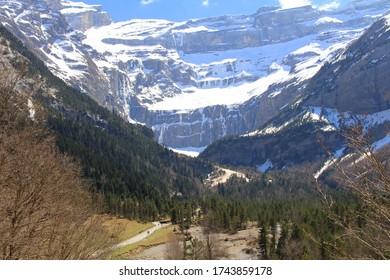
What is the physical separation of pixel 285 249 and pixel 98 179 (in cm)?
7935

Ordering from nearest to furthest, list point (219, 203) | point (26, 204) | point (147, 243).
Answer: point (26, 204) < point (147, 243) < point (219, 203)

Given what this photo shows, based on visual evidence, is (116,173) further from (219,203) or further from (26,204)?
(26,204)

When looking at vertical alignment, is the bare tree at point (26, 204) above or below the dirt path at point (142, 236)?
above

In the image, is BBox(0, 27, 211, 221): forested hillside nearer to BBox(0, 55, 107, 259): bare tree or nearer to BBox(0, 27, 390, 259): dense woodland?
BBox(0, 27, 390, 259): dense woodland

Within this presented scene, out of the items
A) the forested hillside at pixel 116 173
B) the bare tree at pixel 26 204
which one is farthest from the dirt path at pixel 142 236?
the bare tree at pixel 26 204

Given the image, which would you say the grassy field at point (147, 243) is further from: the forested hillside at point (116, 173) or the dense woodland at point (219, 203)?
the forested hillside at point (116, 173)

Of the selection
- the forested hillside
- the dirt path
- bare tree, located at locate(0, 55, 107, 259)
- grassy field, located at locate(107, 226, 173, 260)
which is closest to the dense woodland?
the forested hillside

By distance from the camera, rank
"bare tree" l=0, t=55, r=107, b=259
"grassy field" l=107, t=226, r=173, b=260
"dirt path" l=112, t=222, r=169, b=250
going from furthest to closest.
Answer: "dirt path" l=112, t=222, r=169, b=250 → "grassy field" l=107, t=226, r=173, b=260 → "bare tree" l=0, t=55, r=107, b=259

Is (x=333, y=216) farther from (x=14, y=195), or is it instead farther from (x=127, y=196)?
(x=127, y=196)

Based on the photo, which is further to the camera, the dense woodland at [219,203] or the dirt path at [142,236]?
the dirt path at [142,236]

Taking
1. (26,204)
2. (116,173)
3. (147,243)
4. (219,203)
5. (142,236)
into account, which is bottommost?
(142,236)

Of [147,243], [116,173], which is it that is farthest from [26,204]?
[116,173]

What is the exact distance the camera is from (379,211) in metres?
7.31
